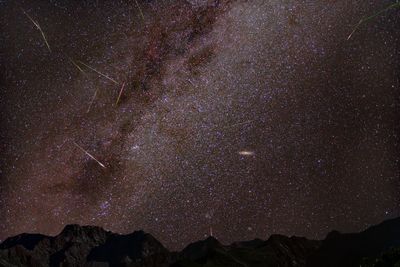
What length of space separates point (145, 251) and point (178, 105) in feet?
8.80

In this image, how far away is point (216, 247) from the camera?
6.91 m

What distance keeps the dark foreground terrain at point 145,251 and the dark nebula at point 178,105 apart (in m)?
0.85

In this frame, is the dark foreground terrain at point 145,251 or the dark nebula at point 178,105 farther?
the dark foreground terrain at point 145,251

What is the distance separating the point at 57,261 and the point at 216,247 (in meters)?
2.91

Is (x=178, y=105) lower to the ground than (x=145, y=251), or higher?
higher

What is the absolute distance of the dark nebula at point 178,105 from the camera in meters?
5.74

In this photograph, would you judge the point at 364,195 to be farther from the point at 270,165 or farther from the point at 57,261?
the point at 57,261

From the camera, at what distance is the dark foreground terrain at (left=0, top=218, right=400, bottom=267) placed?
6832 mm

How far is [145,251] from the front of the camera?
22.5 feet

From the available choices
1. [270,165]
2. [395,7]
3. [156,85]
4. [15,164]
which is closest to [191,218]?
[270,165]

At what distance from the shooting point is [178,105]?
5812 millimetres

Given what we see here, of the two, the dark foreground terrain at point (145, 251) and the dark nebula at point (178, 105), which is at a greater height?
the dark nebula at point (178, 105)

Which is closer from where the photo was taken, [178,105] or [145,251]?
[178,105]

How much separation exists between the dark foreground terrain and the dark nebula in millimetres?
845
